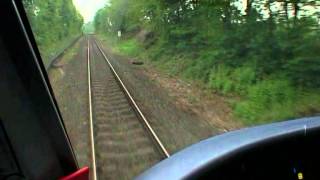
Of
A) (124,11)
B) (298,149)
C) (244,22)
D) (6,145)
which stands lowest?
(124,11)

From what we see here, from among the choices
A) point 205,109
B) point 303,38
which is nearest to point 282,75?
point 303,38

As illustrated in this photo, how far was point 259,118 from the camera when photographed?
37.1ft

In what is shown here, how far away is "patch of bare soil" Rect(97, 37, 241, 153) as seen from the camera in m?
9.84

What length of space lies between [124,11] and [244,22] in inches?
1216

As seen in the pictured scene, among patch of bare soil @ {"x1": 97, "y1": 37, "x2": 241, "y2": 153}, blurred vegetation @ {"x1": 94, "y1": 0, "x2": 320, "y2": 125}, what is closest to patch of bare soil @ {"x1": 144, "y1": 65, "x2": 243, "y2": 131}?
patch of bare soil @ {"x1": 97, "y1": 37, "x2": 241, "y2": 153}

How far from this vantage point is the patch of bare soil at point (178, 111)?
9844mm

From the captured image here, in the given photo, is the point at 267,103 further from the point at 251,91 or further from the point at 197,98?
the point at 197,98

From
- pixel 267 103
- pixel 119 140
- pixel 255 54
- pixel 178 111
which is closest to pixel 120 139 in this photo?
pixel 119 140

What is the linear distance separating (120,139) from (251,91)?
487 cm

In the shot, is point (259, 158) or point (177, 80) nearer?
point (259, 158)

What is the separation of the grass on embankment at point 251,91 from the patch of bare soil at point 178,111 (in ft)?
1.51

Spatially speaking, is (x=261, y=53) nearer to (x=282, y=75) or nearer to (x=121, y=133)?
(x=282, y=75)

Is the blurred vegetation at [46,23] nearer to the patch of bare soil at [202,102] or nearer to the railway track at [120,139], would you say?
the railway track at [120,139]

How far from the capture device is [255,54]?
49.6ft
